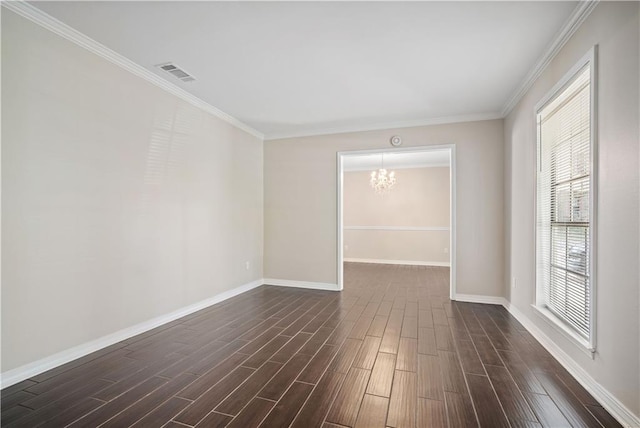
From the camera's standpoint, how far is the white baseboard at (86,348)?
203cm

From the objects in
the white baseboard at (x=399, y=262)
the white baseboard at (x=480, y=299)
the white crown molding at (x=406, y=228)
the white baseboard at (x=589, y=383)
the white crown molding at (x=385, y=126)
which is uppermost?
the white crown molding at (x=385, y=126)

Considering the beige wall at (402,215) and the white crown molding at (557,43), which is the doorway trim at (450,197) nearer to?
the white crown molding at (557,43)

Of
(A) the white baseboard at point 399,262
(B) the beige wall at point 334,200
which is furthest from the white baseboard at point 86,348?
(A) the white baseboard at point 399,262

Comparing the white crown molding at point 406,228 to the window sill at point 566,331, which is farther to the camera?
the white crown molding at point 406,228

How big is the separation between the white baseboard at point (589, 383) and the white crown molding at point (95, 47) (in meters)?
4.54

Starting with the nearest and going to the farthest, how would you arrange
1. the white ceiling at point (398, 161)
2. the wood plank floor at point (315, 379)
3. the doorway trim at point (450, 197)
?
the wood plank floor at point (315, 379)
the doorway trim at point (450, 197)
the white ceiling at point (398, 161)

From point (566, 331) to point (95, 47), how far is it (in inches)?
180

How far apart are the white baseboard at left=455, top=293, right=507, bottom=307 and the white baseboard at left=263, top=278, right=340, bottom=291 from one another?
A: 1.86 metres

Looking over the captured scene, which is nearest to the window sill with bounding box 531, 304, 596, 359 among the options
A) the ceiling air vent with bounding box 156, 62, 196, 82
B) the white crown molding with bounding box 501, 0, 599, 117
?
the white crown molding with bounding box 501, 0, 599, 117

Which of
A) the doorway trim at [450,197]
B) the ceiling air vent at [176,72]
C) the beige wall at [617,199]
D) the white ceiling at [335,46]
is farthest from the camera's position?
the doorway trim at [450,197]

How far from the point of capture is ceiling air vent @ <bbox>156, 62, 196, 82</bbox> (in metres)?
2.87

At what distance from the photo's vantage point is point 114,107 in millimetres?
2717

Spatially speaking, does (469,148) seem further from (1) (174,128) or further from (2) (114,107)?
(2) (114,107)

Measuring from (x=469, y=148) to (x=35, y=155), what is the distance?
4.80 metres
